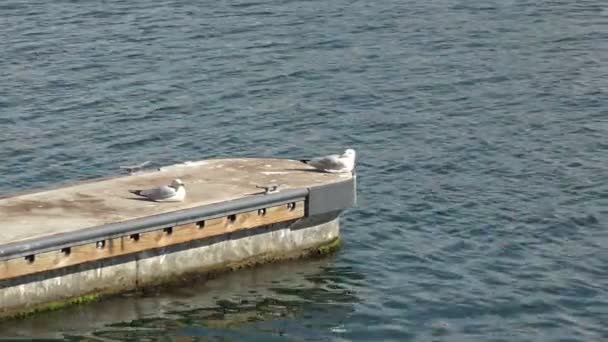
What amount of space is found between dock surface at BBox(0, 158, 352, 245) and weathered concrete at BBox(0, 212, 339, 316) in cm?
80

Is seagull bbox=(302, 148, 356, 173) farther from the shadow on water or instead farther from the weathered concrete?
the shadow on water

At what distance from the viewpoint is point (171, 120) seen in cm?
4366

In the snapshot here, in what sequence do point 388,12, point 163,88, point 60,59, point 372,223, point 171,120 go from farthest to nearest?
point 388,12 → point 60,59 → point 163,88 → point 171,120 → point 372,223

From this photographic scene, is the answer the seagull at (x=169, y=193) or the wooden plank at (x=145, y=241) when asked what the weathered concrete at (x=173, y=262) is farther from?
the seagull at (x=169, y=193)

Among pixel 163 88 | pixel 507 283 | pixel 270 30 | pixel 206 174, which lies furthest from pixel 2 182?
pixel 270 30

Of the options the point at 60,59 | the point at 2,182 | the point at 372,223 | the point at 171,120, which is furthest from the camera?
the point at 60,59

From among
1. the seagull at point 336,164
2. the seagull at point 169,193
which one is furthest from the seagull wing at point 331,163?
the seagull at point 169,193

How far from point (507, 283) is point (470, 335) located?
9.40ft

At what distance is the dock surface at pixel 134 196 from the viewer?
29.4m

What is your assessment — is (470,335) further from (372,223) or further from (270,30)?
(270,30)

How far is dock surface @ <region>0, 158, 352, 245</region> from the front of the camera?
2939cm

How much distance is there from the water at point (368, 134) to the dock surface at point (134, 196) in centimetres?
163

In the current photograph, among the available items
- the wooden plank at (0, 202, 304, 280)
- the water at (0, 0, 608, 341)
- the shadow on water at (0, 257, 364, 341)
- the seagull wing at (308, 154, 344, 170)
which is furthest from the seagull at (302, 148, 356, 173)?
the shadow on water at (0, 257, 364, 341)

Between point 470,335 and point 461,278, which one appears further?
point 461,278
